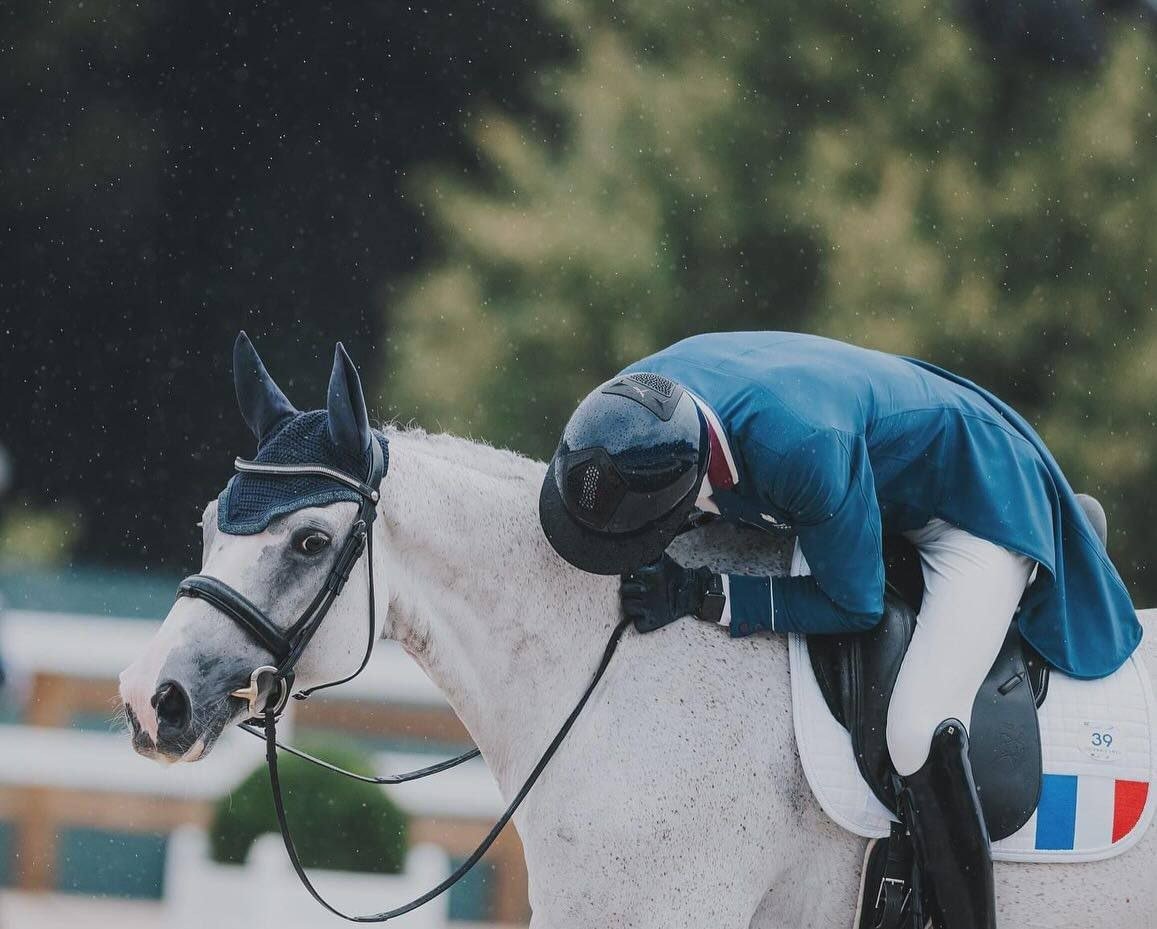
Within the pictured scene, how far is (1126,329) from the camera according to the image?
9461 mm

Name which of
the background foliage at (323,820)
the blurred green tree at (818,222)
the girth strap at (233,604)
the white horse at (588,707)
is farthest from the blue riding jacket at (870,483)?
the blurred green tree at (818,222)

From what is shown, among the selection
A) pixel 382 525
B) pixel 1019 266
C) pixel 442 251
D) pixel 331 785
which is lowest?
pixel 331 785

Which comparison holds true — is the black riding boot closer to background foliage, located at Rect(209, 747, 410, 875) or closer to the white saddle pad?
the white saddle pad

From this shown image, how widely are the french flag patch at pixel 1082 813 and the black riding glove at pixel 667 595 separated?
36.3 inches

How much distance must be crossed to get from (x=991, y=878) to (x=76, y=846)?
5.70m

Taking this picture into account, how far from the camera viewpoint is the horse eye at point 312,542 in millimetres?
3258

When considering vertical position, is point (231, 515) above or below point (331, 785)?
above

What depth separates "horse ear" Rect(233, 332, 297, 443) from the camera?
11.3 ft

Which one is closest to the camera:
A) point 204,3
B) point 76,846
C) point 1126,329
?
point 76,846

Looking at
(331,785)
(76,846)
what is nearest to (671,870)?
(331,785)

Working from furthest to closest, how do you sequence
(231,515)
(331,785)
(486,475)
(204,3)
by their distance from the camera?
(204,3)
(331,785)
(486,475)
(231,515)

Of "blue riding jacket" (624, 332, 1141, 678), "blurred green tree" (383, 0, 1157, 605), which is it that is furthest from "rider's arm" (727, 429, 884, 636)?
"blurred green tree" (383, 0, 1157, 605)

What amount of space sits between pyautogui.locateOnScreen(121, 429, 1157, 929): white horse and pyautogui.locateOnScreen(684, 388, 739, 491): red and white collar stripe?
37 centimetres

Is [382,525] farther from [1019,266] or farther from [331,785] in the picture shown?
[1019,266]
